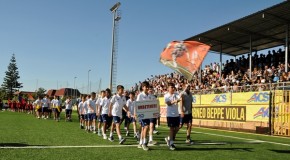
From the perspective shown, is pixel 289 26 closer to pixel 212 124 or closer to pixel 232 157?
pixel 212 124

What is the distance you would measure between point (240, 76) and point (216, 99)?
3.75m

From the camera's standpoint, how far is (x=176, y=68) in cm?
1162

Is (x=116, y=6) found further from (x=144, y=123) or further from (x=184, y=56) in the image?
(x=144, y=123)

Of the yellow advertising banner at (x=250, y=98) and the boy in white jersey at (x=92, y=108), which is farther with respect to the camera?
the yellow advertising banner at (x=250, y=98)

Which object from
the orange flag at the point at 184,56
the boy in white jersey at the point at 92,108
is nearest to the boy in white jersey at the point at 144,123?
the orange flag at the point at 184,56

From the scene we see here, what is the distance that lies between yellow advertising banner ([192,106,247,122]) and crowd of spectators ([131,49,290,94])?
1.24 m

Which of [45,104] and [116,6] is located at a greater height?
[116,6]

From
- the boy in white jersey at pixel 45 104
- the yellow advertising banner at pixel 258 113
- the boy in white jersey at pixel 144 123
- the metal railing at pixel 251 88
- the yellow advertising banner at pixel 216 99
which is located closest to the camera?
the boy in white jersey at pixel 144 123

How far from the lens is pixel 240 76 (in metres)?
27.7

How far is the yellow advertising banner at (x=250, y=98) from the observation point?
801 inches

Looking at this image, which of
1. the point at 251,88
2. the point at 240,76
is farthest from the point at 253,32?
the point at 251,88

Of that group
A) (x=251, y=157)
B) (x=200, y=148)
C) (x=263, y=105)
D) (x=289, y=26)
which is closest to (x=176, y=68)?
(x=200, y=148)

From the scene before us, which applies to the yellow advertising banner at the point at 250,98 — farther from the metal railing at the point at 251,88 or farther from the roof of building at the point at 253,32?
the roof of building at the point at 253,32

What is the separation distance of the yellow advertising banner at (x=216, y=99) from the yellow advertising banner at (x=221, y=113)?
1.12 ft
